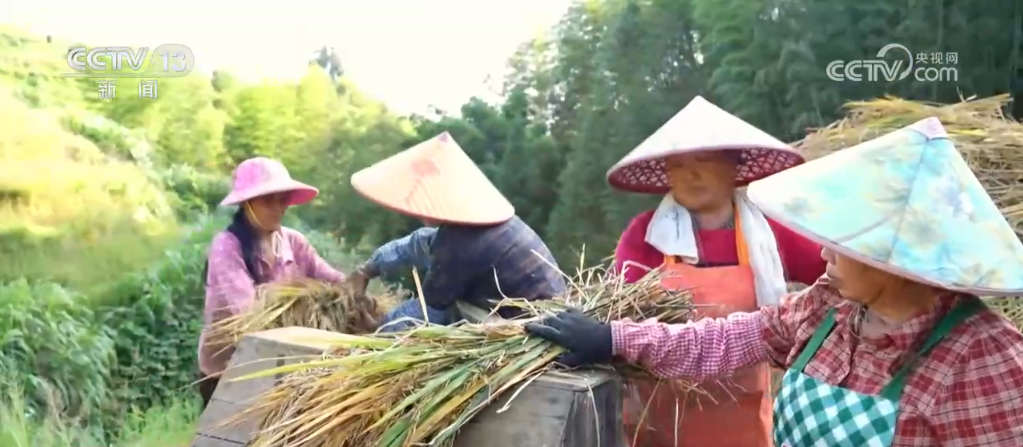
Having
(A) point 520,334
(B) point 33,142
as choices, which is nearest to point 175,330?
(B) point 33,142

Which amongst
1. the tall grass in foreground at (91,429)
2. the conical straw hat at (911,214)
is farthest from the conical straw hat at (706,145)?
the tall grass in foreground at (91,429)

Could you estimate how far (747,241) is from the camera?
2.05 m

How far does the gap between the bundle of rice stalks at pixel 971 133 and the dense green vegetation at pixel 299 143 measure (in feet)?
0.72

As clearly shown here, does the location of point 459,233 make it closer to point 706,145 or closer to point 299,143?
point 706,145

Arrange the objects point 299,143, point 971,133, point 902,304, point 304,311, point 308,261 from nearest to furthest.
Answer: point 902,304 < point 304,311 < point 971,133 < point 308,261 < point 299,143

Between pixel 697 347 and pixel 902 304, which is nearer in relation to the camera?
pixel 902 304

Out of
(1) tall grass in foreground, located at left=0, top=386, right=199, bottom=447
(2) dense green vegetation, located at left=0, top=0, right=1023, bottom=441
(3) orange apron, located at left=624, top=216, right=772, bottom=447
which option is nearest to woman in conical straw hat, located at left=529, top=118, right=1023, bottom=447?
(3) orange apron, located at left=624, top=216, right=772, bottom=447

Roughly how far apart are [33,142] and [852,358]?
3784 millimetres

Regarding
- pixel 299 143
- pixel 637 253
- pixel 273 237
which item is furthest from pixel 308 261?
pixel 637 253

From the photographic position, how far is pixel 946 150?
4.38 feet

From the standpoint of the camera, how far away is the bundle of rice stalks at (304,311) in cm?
263

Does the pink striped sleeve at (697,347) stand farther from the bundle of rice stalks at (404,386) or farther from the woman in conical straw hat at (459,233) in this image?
the woman in conical straw hat at (459,233)

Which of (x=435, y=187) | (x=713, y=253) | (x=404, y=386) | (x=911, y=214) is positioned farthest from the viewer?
(x=435, y=187)

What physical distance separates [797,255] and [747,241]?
0.16 meters
